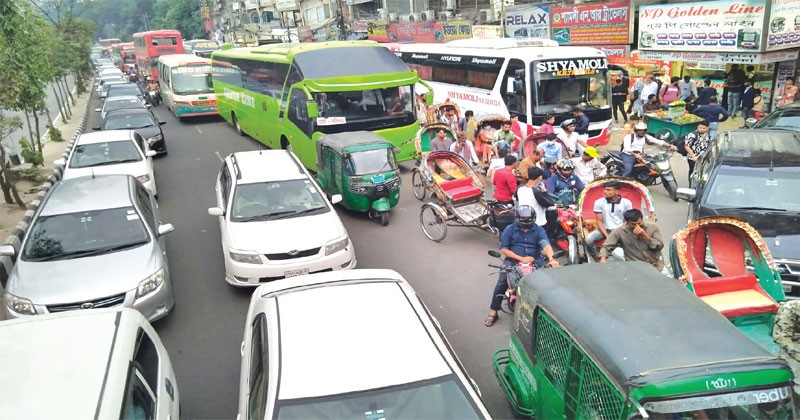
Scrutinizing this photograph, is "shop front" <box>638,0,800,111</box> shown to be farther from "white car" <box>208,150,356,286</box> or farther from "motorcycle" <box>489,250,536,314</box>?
"white car" <box>208,150,356,286</box>

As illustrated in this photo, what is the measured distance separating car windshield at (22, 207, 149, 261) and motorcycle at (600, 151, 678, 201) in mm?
9410

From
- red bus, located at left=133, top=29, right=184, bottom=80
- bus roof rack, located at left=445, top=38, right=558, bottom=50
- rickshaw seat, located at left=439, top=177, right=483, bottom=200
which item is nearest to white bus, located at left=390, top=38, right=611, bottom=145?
bus roof rack, located at left=445, top=38, right=558, bottom=50

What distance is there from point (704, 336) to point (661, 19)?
16.9 m

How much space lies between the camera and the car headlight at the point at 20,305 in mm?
6145

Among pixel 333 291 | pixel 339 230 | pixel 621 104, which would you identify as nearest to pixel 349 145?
pixel 339 230

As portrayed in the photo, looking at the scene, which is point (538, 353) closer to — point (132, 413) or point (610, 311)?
point (610, 311)

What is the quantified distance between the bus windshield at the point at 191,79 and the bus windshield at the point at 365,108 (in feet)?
41.3

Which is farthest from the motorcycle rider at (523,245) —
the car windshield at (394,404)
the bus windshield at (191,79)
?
the bus windshield at (191,79)

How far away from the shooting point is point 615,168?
1184 cm

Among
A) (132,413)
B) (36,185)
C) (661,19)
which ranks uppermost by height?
(661,19)

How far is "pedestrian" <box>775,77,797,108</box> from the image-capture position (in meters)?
14.7

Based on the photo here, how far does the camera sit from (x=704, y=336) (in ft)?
11.6

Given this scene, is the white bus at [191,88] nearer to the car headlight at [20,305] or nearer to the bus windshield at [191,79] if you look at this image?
the bus windshield at [191,79]

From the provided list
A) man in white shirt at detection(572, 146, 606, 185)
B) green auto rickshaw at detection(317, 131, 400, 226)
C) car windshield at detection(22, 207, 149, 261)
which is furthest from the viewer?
green auto rickshaw at detection(317, 131, 400, 226)
